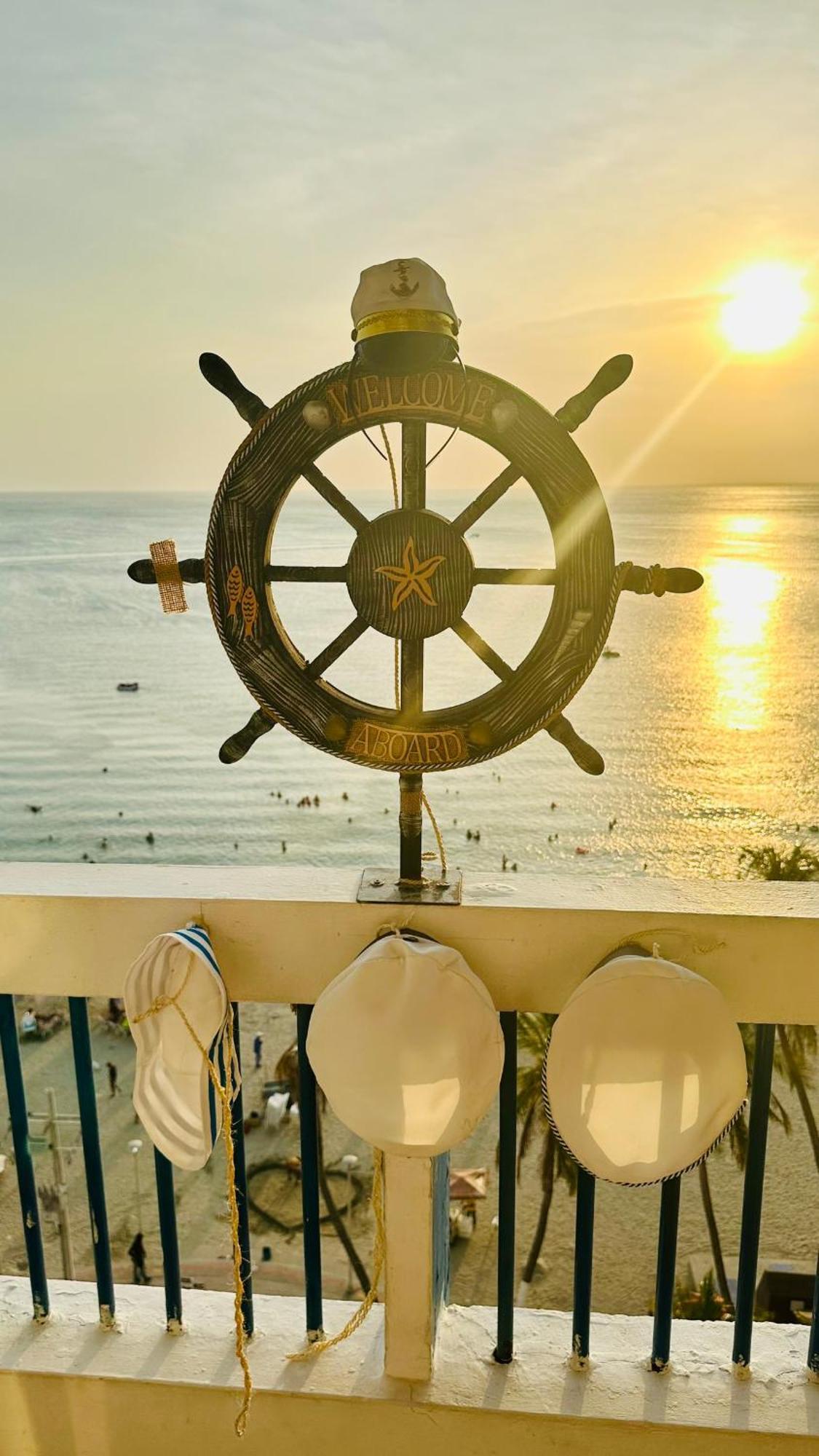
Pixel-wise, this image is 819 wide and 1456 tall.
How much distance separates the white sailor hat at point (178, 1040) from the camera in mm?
1152

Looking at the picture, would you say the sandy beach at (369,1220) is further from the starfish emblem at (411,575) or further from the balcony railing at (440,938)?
the starfish emblem at (411,575)

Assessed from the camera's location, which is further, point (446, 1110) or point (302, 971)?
point (302, 971)

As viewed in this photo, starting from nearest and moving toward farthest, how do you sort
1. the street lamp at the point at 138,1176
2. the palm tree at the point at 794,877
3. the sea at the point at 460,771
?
the palm tree at the point at 794,877 < the street lamp at the point at 138,1176 < the sea at the point at 460,771

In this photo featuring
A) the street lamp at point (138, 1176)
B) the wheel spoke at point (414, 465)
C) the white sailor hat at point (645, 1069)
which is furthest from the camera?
the street lamp at point (138, 1176)

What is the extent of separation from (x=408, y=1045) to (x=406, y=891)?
0.66 ft

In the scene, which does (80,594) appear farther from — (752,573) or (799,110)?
(799,110)

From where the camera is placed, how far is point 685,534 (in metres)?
56.5

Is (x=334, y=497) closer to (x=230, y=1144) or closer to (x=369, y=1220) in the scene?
(x=230, y=1144)

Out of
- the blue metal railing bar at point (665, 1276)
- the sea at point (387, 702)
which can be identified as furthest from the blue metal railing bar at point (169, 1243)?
the sea at point (387, 702)

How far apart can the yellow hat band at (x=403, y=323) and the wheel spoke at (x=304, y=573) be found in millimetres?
270

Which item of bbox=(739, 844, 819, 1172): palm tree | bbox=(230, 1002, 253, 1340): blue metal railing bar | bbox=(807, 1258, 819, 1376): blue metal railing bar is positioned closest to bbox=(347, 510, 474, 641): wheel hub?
bbox=(230, 1002, 253, 1340): blue metal railing bar

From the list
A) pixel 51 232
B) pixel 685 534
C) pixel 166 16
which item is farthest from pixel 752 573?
pixel 166 16

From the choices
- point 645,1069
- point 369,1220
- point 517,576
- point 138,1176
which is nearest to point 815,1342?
point 645,1069

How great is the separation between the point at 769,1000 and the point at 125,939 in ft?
2.64
